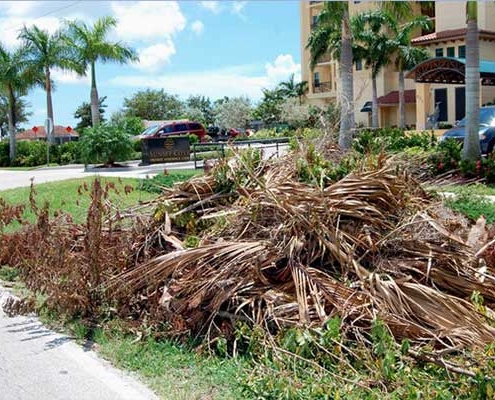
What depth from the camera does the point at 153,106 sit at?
8088 centimetres

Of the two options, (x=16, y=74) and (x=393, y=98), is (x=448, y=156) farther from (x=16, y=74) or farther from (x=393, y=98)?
(x=393, y=98)

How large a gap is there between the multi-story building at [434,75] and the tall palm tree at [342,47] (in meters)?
2.09

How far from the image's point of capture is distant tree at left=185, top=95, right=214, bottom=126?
8281 cm

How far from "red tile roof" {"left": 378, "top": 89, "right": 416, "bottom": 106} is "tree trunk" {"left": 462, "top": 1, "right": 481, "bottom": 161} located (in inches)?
1305

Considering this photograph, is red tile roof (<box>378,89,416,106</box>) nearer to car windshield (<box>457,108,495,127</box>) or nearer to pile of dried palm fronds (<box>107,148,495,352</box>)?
car windshield (<box>457,108,495,127</box>)

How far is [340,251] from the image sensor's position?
5762 millimetres

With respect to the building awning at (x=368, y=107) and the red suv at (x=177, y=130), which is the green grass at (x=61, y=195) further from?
the building awning at (x=368, y=107)

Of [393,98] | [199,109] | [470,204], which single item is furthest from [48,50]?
[199,109]

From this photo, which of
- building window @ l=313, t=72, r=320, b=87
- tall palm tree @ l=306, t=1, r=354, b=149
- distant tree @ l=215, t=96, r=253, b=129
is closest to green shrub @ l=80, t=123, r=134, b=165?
tall palm tree @ l=306, t=1, r=354, b=149

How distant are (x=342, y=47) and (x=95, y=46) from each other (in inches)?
724

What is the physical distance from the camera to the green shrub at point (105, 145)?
90.0 ft

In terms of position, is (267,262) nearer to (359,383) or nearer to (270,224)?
(270,224)

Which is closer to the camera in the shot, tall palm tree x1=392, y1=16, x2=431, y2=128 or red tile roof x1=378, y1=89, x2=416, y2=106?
tall palm tree x1=392, y1=16, x2=431, y2=128

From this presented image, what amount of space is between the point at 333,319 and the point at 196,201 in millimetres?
2885
